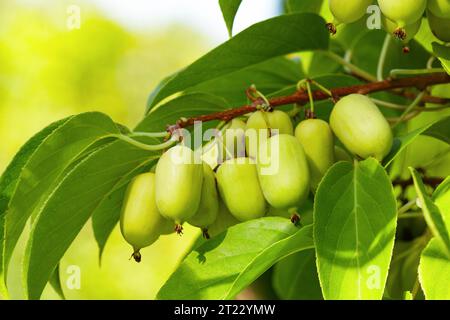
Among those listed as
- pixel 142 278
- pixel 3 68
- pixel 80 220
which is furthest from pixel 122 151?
pixel 3 68

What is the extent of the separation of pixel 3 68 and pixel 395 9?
416cm

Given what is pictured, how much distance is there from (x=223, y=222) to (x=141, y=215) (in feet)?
0.41

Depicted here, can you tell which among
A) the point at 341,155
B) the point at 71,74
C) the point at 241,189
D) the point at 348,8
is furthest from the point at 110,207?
the point at 71,74

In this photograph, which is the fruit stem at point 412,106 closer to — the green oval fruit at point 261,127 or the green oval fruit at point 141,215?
the green oval fruit at point 261,127

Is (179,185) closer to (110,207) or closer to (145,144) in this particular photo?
(145,144)

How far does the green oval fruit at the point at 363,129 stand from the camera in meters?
1.06

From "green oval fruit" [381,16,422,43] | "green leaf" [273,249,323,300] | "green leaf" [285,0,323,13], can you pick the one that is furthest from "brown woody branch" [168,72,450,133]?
"green leaf" [273,249,323,300]

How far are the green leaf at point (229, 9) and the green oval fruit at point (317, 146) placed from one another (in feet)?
0.65

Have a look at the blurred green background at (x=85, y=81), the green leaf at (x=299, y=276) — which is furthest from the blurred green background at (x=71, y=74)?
the green leaf at (x=299, y=276)

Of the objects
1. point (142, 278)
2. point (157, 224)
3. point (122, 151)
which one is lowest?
point (142, 278)

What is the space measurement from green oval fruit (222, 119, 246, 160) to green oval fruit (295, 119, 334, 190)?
0.08 m

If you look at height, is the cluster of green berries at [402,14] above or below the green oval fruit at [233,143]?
above
